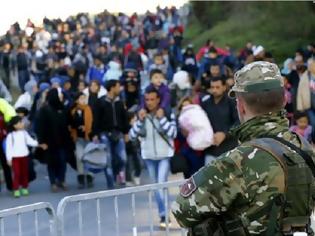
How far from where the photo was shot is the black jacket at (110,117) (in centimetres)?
1334

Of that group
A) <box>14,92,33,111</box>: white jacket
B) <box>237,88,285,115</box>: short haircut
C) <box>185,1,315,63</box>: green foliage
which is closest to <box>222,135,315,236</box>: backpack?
<box>237,88,285,115</box>: short haircut

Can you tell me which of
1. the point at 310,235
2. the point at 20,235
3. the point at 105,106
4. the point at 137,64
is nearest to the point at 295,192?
the point at 310,235

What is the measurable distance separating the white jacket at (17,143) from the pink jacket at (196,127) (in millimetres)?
3753

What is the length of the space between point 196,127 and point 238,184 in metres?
6.14

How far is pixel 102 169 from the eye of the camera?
1349 centimetres

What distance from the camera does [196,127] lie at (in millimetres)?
9953

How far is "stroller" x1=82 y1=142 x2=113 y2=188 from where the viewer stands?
13.4 m

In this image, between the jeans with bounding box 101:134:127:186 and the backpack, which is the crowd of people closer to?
the jeans with bounding box 101:134:127:186

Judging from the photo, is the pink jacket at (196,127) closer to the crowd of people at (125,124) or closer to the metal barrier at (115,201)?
the crowd of people at (125,124)

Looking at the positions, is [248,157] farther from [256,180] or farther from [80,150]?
[80,150]

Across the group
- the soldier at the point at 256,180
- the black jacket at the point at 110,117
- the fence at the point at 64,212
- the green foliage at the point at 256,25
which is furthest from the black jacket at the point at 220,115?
the green foliage at the point at 256,25

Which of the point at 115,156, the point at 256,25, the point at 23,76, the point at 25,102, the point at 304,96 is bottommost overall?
the point at 115,156

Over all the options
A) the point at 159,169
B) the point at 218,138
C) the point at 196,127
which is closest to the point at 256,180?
the point at 218,138

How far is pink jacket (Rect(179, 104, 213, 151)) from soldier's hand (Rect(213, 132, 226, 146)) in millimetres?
54
